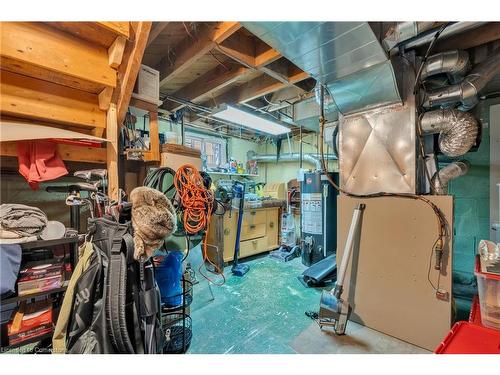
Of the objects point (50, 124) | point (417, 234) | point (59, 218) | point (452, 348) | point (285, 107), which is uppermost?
point (285, 107)

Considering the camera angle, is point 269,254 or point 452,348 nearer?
point 452,348

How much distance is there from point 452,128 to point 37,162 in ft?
10.3

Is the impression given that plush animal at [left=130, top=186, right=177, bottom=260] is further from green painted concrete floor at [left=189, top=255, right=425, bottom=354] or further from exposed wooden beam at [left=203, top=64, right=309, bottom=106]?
exposed wooden beam at [left=203, top=64, right=309, bottom=106]

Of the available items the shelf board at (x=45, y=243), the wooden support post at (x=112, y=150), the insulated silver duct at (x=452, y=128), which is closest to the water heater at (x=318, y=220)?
the insulated silver duct at (x=452, y=128)

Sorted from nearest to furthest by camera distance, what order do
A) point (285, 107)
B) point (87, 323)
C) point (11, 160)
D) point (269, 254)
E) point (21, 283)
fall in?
point (87, 323) < point (21, 283) < point (11, 160) < point (285, 107) < point (269, 254)

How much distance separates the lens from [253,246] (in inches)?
149

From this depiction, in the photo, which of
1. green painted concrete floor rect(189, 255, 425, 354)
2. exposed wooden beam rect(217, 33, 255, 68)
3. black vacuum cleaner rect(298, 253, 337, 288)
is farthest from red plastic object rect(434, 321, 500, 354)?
exposed wooden beam rect(217, 33, 255, 68)

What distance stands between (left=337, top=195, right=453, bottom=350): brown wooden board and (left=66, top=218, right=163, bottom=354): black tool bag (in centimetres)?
180

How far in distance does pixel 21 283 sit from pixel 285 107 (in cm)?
344

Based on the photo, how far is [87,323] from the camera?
42.8 inches

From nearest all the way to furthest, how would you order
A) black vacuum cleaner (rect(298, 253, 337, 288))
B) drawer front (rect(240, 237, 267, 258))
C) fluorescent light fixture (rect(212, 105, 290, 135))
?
black vacuum cleaner (rect(298, 253, 337, 288))
fluorescent light fixture (rect(212, 105, 290, 135))
drawer front (rect(240, 237, 267, 258))

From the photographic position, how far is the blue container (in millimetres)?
1593
